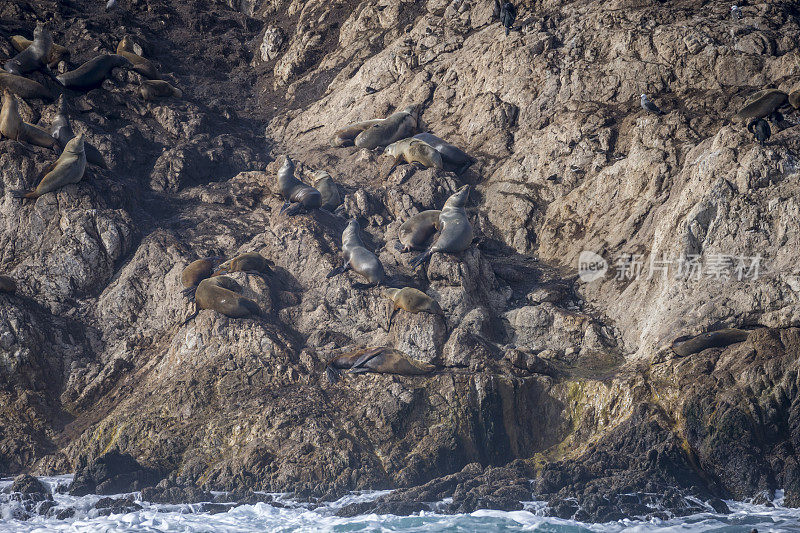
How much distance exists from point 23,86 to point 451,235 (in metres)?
10.8

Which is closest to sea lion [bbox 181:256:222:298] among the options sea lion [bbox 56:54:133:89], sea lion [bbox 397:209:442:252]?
sea lion [bbox 397:209:442:252]

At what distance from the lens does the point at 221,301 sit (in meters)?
15.1

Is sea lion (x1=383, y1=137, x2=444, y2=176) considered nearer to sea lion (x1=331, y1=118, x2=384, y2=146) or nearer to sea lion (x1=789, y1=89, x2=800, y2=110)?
sea lion (x1=331, y1=118, x2=384, y2=146)

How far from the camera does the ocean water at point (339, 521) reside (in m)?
11.9

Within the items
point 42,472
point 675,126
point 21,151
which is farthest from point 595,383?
point 21,151

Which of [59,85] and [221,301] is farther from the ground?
[59,85]

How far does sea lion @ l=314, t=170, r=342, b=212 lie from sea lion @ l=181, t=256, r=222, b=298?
322 cm

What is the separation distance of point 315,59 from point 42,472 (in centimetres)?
1522

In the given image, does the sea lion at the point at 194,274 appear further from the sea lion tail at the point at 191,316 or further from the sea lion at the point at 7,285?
Result: the sea lion at the point at 7,285

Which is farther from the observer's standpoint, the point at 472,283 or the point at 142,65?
the point at 142,65

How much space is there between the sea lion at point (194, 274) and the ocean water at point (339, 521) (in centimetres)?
435

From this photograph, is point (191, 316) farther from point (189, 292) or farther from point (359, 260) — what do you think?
point (359, 260)

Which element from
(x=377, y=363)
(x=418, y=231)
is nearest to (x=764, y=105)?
(x=418, y=231)

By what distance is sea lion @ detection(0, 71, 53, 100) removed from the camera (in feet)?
65.1
